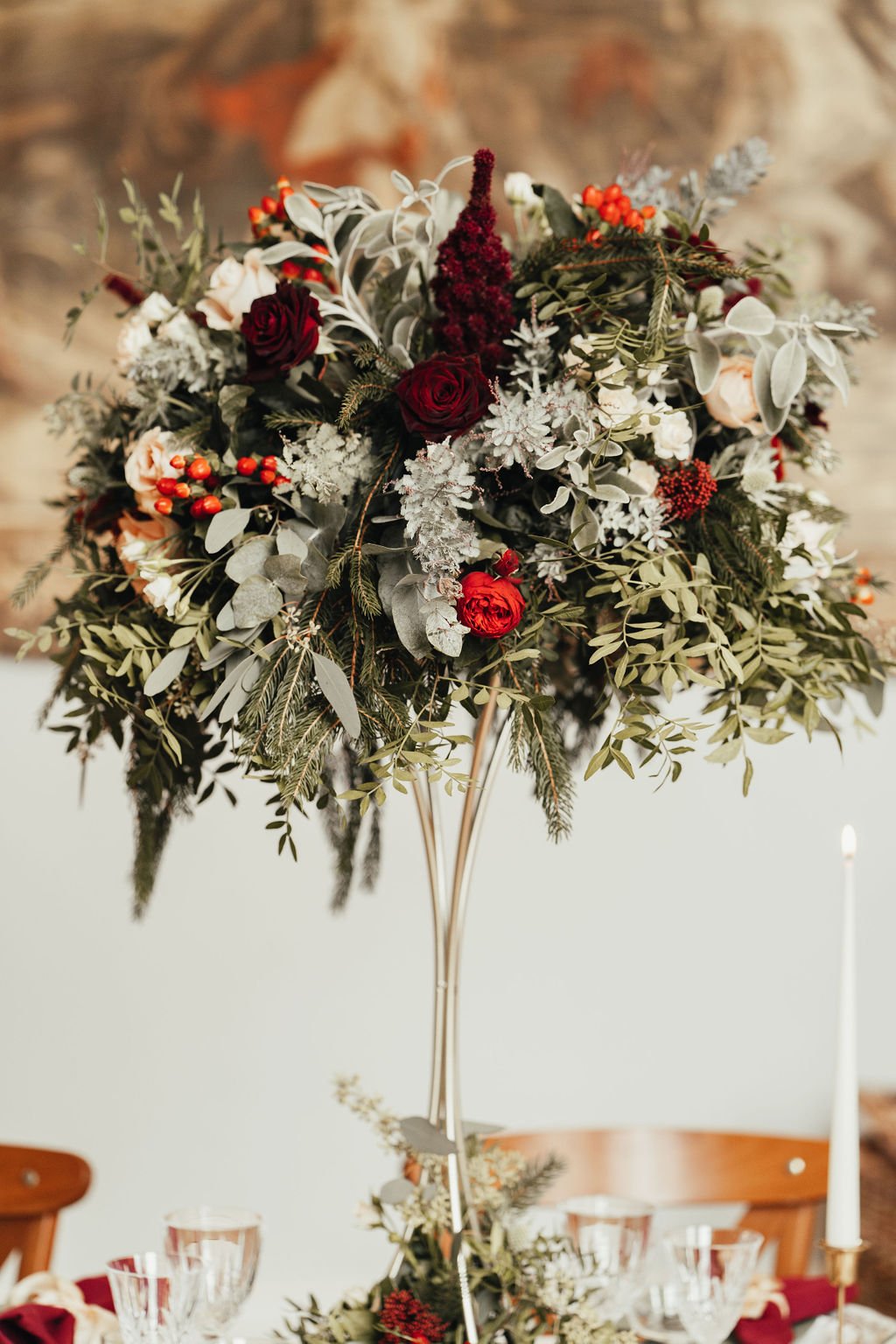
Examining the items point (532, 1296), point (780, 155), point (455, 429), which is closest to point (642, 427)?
point (455, 429)

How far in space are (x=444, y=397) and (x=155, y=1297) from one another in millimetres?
658

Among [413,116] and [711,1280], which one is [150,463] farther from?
[413,116]

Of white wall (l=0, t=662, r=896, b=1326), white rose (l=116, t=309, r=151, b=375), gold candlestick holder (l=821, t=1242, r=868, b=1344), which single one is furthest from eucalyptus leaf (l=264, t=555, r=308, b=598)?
white wall (l=0, t=662, r=896, b=1326)

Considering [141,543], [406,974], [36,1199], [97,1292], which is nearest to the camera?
[141,543]

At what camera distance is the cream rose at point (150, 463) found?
875 mm

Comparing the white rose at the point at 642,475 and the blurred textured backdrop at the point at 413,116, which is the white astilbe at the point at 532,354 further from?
the blurred textured backdrop at the point at 413,116

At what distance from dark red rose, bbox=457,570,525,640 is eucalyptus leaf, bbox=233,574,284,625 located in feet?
0.41

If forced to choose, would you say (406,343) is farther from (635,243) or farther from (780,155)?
(780,155)

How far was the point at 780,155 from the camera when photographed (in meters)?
2.23

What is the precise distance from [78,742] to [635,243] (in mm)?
555

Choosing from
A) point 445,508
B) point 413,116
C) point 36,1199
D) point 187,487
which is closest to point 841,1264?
point 445,508

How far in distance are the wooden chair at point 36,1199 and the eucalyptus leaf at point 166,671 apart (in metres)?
0.88

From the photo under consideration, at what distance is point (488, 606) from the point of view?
797mm

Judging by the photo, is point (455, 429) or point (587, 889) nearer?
point (455, 429)
